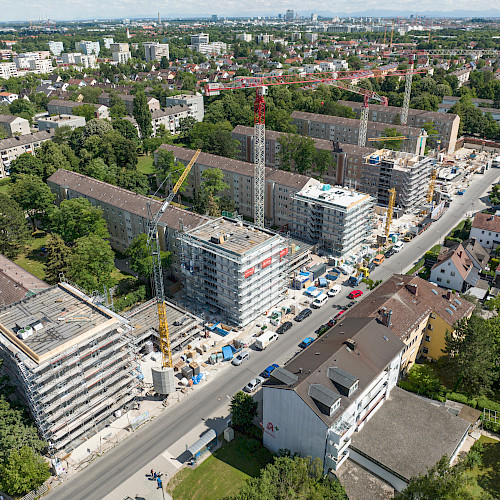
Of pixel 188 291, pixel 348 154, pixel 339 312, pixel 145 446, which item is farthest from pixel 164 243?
pixel 348 154

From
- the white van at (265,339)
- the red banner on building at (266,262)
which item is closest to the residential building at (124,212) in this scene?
the red banner on building at (266,262)

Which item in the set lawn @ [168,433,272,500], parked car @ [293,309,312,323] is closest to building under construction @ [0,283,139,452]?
lawn @ [168,433,272,500]

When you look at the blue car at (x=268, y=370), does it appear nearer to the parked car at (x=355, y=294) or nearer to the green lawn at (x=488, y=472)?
the parked car at (x=355, y=294)

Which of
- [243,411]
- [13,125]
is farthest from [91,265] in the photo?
[13,125]

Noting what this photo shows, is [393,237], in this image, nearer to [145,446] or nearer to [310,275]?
[310,275]

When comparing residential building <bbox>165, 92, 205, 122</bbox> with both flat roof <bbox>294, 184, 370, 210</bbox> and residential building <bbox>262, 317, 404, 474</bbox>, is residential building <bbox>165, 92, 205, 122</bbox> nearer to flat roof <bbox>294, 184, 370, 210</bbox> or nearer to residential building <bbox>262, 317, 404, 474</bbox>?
flat roof <bbox>294, 184, 370, 210</bbox>

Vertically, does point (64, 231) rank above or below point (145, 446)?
above

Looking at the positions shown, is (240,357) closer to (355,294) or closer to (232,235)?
(232,235)
